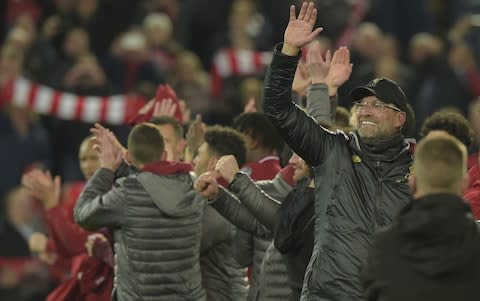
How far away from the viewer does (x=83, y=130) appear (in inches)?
578

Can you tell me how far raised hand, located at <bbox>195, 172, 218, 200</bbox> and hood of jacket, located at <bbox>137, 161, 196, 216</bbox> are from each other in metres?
0.30

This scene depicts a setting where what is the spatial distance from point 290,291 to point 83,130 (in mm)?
6761

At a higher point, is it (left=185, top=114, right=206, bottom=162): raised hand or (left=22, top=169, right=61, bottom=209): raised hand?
(left=185, top=114, right=206, bottom=162): raised hand

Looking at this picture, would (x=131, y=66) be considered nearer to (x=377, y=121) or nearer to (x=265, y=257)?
(x=265, y=257)

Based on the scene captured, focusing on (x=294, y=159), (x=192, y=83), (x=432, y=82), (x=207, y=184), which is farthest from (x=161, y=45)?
(x=207, y=184)

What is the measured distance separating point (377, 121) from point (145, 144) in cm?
151

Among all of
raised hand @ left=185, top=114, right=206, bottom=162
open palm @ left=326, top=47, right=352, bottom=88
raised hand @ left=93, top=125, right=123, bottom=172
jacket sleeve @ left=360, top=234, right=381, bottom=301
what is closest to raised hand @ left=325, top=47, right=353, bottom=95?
open palm @ left=326, top=47, right=352, bottom=88

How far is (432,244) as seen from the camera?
226 inches

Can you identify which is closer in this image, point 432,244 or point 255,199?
point 432,244

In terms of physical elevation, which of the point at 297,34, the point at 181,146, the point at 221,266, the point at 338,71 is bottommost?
the point at 221,266

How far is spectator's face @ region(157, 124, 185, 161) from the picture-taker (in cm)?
902

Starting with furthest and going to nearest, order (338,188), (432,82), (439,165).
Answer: (432,82), (338,188), (439,165)

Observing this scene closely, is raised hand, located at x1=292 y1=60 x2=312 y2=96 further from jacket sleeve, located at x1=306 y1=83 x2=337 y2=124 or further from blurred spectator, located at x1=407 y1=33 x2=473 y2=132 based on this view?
blurred spectator, located at x1=407 y1=33 x2=473 y2=132

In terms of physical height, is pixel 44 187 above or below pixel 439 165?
below
